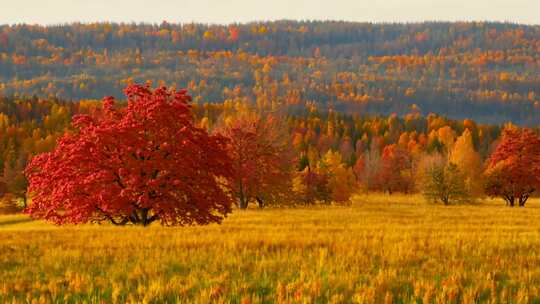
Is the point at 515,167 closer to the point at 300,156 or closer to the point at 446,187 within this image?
the point at 446,187

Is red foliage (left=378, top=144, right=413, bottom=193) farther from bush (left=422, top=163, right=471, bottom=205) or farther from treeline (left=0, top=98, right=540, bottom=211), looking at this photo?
bush (left=422, top=163, right=471, bottom=205)

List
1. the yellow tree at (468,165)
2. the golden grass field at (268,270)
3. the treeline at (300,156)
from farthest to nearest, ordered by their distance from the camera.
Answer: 1. the yellow tree at (468,165)
2. the treeline at (300,156)
3. the golden grass field at (268,270)

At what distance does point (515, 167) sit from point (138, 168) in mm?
45999

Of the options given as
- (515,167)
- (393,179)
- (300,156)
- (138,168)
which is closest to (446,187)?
(515,167)

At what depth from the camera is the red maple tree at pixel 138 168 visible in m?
23.9

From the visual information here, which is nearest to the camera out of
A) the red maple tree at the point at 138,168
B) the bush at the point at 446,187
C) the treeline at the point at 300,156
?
the red maple tree at the point at 138,168

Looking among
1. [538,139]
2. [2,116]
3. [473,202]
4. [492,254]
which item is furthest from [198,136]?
[2,116]

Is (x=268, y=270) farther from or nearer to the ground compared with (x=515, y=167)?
farther from the ground

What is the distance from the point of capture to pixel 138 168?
23.8 metres

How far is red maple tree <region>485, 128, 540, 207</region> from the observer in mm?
58375

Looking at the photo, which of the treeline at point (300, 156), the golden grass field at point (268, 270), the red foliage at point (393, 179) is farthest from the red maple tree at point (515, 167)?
the golden grass field at point (268, 270)

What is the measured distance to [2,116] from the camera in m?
167

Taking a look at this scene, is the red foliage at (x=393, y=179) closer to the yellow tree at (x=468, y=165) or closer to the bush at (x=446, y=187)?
the yellow tree at (x=468, y=165)

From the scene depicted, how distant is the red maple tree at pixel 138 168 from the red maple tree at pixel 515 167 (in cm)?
4189
